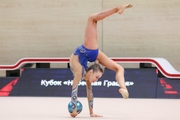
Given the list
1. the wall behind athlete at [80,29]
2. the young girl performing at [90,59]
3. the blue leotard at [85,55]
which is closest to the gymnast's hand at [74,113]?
the young girl performing at [90,59]

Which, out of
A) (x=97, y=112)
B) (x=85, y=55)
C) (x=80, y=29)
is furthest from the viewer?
(x=80, y=29)

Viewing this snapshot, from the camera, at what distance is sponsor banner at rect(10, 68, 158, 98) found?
26.8 ft

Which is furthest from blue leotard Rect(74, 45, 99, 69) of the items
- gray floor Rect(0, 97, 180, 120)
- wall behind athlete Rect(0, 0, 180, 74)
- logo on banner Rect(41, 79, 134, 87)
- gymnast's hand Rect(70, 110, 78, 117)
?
wall behind athlete Rect(0, 0, 180, 74)

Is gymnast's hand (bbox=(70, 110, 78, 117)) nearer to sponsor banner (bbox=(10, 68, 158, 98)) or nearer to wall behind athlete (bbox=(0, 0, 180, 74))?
sponsor banner (bbox=(10, 68, 158, 98))

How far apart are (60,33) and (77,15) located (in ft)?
2.06

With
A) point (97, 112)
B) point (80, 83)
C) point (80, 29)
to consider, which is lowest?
point (97, 112)

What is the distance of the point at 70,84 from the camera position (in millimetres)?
8367

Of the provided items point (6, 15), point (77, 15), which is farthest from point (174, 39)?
point (6, 15)

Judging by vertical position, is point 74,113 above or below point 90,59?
below

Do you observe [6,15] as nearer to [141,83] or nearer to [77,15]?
[77,15]

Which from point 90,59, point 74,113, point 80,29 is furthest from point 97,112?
point 80,29

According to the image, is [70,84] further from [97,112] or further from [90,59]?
[90,59]

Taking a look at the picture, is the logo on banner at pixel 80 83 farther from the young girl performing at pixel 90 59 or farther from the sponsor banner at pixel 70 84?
the young girl performing at pixel 90 59

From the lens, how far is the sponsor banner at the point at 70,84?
26.8 ft
